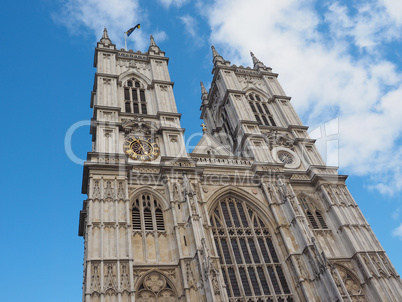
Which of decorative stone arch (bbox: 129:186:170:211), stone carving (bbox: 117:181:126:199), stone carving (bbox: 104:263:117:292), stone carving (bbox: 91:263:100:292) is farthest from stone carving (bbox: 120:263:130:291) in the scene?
decorative stone arch (bbox: 129:186:170:211)

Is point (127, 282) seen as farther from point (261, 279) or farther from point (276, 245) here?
point (276, 245)

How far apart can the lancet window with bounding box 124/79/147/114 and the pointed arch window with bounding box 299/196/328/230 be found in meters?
14.6

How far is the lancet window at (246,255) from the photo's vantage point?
2100cm

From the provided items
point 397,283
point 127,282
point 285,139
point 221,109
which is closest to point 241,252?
point 127,282

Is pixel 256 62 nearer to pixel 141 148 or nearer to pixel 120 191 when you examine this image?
pixel 141 148

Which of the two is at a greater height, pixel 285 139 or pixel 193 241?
pixel 285 139

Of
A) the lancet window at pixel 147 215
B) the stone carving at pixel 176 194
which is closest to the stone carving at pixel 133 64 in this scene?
the stone carving at pixel 176 194

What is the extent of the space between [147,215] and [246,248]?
6.38m

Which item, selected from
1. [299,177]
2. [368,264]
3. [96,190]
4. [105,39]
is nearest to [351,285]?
[368,264]

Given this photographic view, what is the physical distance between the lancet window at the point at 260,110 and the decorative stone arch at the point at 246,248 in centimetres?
999

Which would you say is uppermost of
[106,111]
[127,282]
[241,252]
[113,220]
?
[106,111]

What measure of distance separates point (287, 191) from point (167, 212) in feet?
27.0

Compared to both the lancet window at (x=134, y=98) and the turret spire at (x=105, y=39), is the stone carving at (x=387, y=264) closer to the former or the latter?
the lancet window at (x=134, y=98)

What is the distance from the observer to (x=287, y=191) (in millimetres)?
25422
